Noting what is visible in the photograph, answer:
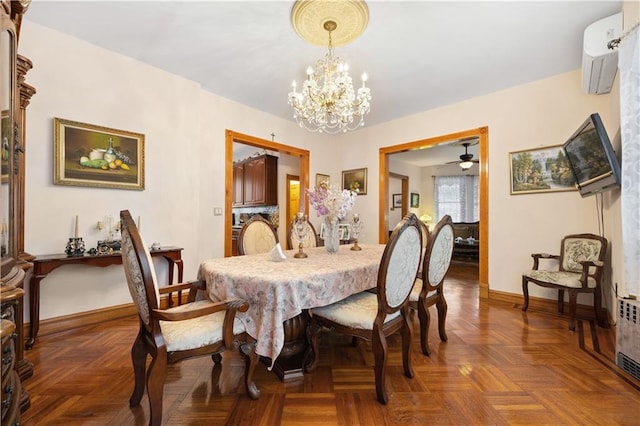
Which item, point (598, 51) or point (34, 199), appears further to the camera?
point (34, 199)

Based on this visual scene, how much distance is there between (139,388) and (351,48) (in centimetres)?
305

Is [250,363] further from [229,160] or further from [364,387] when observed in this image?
[229,160]

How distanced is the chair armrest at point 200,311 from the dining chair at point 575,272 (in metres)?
2.93

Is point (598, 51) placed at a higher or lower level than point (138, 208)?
higher

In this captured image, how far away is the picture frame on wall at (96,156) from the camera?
8.11ft

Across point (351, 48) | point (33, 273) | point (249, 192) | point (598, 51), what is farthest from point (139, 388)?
point (249, 192)

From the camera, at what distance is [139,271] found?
1242 millimetres

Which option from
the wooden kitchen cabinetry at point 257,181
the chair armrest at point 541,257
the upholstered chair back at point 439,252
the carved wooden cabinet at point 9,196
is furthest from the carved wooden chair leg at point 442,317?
the wooden kitchen cabinetry at point 257,181

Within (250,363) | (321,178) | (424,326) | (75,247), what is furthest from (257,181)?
(250,363)

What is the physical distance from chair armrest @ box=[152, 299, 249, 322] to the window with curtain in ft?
25.0

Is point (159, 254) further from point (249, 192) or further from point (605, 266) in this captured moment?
point (605, 266)

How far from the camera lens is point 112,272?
2777mm

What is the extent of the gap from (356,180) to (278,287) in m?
3.94

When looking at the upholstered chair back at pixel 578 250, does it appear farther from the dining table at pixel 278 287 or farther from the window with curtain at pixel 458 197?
the window with curtain at pixel 458 197
